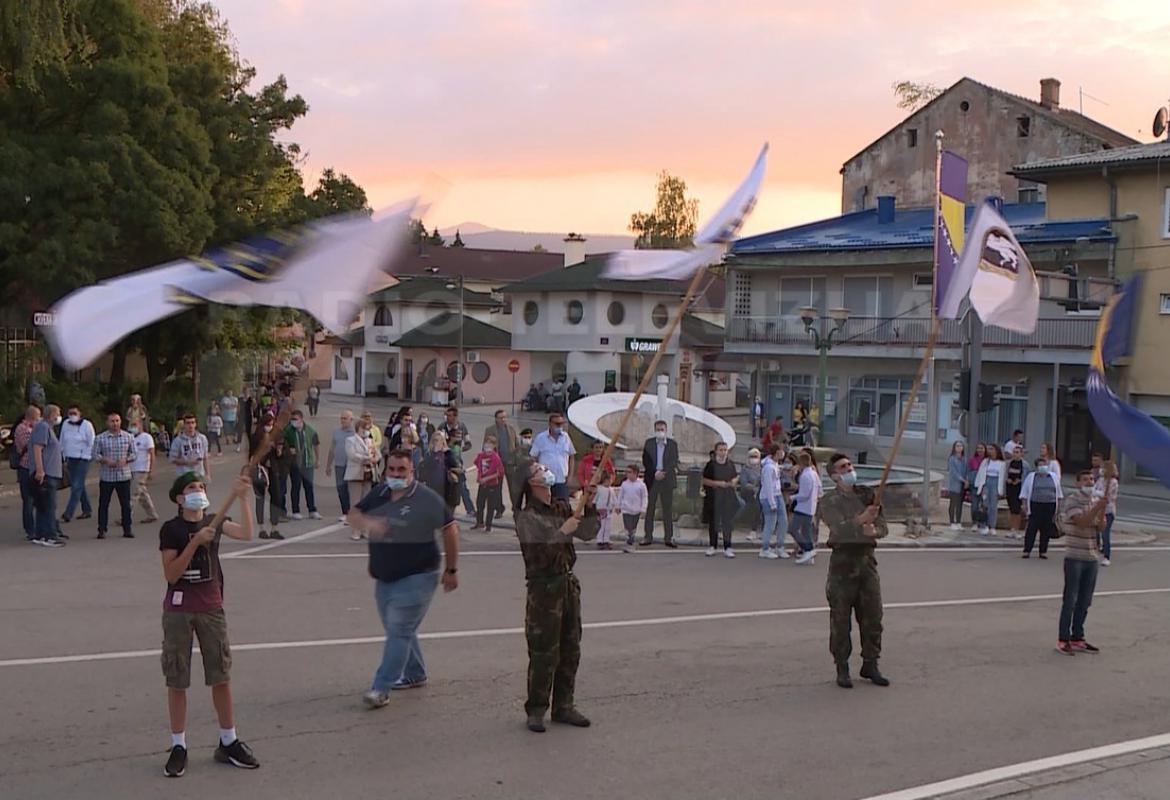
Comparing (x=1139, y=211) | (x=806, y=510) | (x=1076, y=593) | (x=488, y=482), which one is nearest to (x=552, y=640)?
(x=1076, y=593)

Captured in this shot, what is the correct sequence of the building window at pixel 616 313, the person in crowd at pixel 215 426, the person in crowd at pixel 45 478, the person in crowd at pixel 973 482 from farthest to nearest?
the person in crowd at pixel 215 426 → the person in crowd at pixel 973 482 → the person in crowd at pixel 45 478 → the building window at pixel 616 313

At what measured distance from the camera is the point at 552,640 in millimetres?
7590

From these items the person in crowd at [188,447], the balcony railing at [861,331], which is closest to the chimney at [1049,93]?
the balcony railing at [861,331]

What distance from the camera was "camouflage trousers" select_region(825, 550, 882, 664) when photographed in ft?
29.5

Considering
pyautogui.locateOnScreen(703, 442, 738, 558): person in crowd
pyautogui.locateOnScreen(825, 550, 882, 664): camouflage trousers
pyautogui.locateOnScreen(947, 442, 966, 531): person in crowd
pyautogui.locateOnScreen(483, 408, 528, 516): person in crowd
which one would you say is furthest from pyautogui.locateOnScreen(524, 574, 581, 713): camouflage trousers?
pyautogui.locateOnScreen(947, 442, 966, 531): person in crowd

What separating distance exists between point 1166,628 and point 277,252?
32.9 feet

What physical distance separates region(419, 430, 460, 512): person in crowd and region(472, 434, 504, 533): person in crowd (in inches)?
23.2

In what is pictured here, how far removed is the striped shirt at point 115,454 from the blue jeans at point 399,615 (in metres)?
9.46

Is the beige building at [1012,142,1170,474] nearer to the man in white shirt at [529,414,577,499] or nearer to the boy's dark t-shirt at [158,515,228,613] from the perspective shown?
the man in white shirt at [529,414,577,499]

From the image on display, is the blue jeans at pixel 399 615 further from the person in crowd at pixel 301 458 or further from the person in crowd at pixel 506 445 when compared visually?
the person in crowd at pixel 506 445

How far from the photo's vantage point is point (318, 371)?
16578 mm

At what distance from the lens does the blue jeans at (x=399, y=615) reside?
782 centimetres

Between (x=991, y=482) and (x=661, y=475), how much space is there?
6889 millimetres

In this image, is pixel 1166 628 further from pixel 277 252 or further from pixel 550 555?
pixel 277 252
